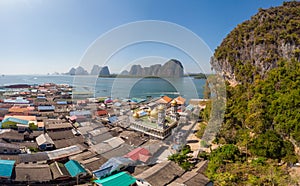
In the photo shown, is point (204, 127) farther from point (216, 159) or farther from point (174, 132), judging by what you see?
point (216, 159)

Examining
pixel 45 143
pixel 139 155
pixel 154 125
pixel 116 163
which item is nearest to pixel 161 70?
pixel 154 125

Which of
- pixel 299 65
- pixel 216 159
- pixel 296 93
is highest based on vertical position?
pixel 299 65

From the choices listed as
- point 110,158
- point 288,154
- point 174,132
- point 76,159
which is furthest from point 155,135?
point 288,154

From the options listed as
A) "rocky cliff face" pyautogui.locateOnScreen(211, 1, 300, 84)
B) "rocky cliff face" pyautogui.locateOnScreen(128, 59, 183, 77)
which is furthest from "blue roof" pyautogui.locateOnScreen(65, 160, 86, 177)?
"rocky cliff face" pyautogui.locateOnScreen(211, 1, 300, 84)

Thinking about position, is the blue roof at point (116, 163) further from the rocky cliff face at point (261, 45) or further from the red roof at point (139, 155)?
the rocky cliff face at point (261, 45)

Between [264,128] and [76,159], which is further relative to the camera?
[264,128]

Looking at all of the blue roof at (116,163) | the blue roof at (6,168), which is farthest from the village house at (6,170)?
the blue roof at (116,163)

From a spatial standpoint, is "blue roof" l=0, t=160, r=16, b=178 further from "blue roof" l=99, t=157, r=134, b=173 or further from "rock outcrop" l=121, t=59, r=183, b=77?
"rock outcrop" l=121, t=59, r=183, b=77
